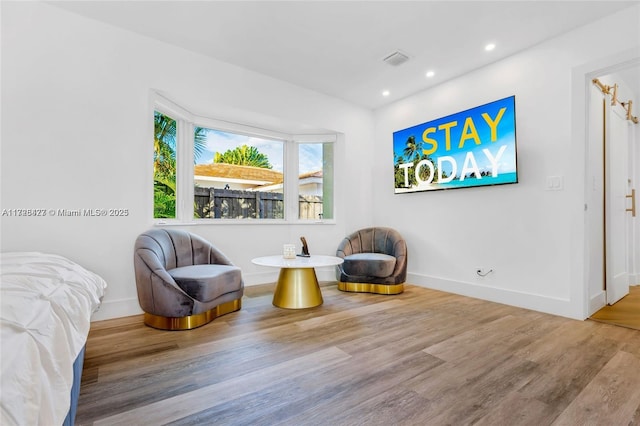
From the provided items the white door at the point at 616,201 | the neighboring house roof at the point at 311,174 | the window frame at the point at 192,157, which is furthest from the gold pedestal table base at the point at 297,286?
the white door at the point at 616,201

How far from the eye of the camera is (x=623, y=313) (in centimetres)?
287

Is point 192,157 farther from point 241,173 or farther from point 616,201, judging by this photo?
point 616,201

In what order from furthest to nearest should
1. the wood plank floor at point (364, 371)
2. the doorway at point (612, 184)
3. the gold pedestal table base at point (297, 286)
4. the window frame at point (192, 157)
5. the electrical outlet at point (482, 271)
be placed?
the window frame at point (192, 157) < the electrical outlet at point (482, 271) < the gold pedestal table base at point (297, 286) < the doorway at point (612, 184) < the wood plank floor at point (364, 371)

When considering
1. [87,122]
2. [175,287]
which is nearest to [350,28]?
[87,122]

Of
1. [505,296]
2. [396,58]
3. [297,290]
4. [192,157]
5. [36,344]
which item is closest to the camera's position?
[36,344]

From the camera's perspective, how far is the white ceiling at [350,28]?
2.51 meters

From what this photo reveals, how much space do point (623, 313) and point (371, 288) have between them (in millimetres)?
A: 2457

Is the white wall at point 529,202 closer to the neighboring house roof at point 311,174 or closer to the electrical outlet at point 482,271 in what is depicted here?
the electrical outlet at point 482,271

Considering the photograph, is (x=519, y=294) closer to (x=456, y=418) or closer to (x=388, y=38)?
(x=456, y=418)

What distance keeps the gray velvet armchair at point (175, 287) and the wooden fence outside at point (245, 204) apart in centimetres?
108

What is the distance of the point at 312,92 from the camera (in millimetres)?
4195

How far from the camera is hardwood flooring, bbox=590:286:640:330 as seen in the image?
8.53 feet

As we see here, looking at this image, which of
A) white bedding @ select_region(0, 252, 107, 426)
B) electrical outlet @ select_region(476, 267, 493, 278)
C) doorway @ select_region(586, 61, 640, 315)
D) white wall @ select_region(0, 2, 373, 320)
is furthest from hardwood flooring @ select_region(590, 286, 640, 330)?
white wall @ select_region(0, 2, 373, 320)

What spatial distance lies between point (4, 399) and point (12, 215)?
2.60 m
